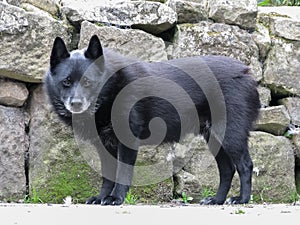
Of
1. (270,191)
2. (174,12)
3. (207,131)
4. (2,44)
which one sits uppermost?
(174,12)

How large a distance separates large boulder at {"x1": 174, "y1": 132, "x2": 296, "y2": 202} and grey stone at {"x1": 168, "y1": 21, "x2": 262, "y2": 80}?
0.82 metres

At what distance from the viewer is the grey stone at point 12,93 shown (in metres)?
5.20

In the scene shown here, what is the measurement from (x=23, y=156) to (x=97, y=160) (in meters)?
0.67

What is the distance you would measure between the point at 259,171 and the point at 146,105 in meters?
1.61

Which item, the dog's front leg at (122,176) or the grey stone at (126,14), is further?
the grey stone at (126,14)

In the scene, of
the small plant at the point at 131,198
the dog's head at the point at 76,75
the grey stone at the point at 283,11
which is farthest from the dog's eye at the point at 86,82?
the grey stone at the point at 283,11

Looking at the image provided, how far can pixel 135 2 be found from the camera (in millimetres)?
5477

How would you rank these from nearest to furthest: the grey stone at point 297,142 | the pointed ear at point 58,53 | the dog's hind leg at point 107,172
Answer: the pointed ear at point 58,53 < the dog's hind leg at point 107,172 < the grey stone at point 297,142

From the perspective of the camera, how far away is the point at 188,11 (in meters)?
5.69

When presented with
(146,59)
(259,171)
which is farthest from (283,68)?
(146,59)

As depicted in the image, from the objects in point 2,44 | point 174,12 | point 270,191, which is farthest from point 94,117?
point 270,191

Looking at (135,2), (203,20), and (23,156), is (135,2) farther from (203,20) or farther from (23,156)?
(23,156)

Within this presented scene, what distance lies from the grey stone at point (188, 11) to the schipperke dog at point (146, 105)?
40.9 inches

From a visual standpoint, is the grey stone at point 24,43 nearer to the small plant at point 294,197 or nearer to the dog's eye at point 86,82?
the dog's eye at point 86,82
